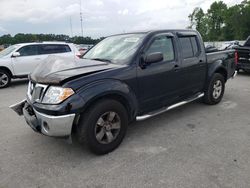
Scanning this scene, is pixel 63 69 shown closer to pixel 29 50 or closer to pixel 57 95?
pixel 57 95

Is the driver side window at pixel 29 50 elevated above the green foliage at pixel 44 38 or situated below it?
A: below

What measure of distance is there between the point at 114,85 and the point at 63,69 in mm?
779

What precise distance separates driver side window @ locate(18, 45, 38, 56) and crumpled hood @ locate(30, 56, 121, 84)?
251 inches

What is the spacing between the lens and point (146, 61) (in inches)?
153

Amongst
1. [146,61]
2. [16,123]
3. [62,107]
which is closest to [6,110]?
[16,123]

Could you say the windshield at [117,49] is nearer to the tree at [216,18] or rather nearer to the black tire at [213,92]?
the black tire at [213,92]

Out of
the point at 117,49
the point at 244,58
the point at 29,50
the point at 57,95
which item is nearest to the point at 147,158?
the point at 57,95

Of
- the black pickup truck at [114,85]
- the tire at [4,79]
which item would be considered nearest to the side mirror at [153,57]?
the black pickup truck at [114,85]

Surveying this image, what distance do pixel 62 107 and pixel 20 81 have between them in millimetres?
8649

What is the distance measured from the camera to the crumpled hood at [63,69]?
10.8 ft

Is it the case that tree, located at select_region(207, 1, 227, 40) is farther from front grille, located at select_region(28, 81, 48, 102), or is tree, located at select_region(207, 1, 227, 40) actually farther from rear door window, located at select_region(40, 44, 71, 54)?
front grille, located at select_region(28, 81, 48, 102)

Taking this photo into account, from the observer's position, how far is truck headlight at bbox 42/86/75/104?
10.3 feet

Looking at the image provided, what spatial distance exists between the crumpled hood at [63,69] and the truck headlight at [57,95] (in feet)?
0.35

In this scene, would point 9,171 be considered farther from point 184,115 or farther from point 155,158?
point 184,115
